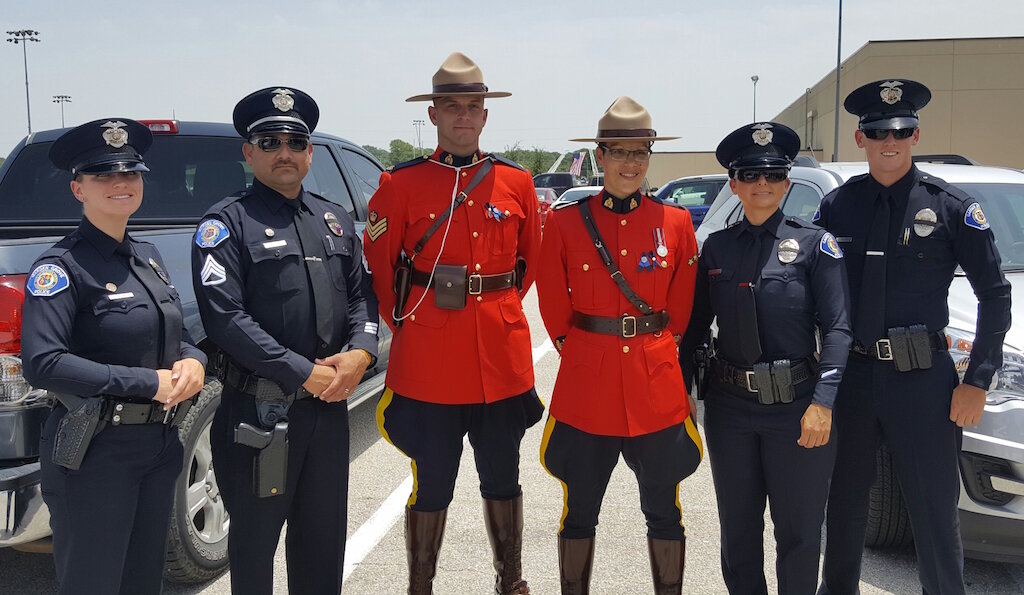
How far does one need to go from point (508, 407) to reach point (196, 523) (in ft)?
5.11

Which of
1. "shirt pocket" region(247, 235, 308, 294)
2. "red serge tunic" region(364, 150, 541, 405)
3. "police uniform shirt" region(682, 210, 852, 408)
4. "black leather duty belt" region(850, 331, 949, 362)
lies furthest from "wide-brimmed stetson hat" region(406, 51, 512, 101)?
"black leather duty belt" region(850, 331, 949, 362)

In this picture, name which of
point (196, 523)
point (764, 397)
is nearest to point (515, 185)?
point (764, 397)

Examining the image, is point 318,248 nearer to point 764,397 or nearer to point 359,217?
point 764,397

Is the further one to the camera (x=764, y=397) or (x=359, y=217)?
(x=359, y=217)

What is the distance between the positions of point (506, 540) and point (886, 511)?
170 centimetres

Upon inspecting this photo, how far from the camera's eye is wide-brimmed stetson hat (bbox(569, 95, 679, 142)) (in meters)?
2.91

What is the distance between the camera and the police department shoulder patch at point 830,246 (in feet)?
9.13

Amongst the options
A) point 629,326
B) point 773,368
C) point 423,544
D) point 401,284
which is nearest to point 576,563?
point 423,544

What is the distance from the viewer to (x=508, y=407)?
326cm

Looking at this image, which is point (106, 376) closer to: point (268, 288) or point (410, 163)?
point (268, 288)

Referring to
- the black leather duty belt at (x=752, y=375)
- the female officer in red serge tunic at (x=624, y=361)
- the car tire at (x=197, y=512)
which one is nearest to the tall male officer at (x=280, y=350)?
the car tire at (x=197, y=512)

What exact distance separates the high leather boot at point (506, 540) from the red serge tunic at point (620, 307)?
0.52 m

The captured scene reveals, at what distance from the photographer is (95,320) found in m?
2.32

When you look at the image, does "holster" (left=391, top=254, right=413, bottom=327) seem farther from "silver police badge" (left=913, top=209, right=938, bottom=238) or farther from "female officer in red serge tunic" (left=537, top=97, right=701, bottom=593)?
"silver police badge" (left=913, top=209, right=938, bottom=238)
